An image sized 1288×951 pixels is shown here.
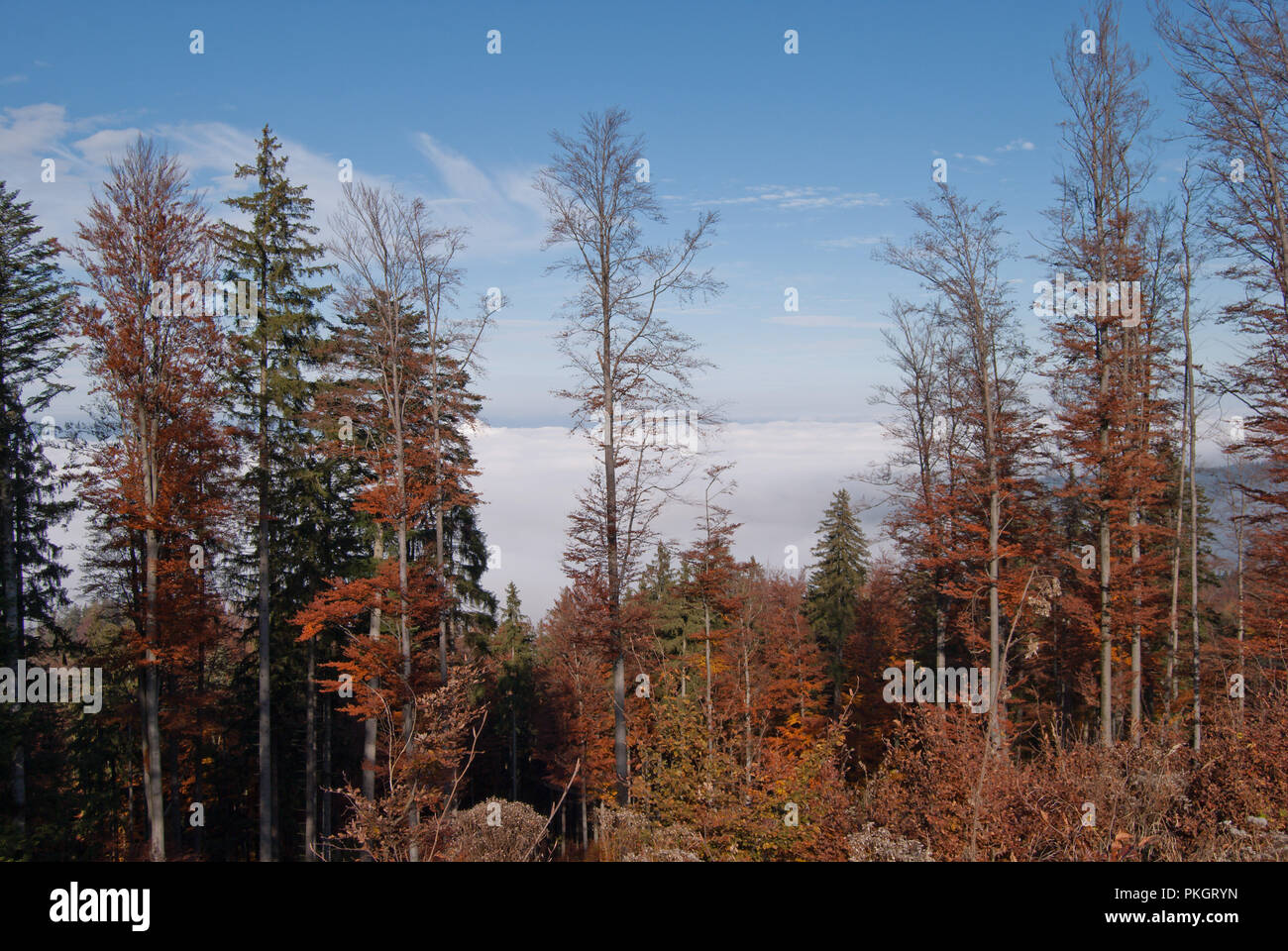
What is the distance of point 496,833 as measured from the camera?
50.8 feet

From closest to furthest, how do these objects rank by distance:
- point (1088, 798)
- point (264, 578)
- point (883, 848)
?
point (883, 848)
point (1088, 798)
point (264, 578)

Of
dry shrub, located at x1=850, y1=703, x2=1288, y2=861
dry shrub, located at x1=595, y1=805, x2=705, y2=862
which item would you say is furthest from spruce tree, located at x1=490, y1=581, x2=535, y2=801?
dry shrub, located at x1=850, y1=703, x2=1288, y2=861

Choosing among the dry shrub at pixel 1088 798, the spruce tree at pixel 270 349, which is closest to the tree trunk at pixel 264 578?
the spruce tree at pixel 270 349

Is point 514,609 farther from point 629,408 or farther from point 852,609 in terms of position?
point 629,408

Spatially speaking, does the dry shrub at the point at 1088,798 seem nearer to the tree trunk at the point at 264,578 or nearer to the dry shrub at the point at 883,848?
the dry shrub at the point at 883,848

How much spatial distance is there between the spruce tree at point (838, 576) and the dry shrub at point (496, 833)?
66.9ft

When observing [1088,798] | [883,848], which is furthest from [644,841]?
[1088,798]

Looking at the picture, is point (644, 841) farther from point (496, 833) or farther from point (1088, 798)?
point (496, 833)

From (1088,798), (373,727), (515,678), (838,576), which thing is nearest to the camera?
(1088,798)

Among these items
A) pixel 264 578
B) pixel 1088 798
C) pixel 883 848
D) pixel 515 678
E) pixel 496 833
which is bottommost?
pixel 515 678

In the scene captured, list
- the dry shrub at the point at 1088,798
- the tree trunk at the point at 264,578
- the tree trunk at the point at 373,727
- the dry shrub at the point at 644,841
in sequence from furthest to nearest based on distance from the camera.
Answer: the tree trunk at the point at 264,578
the tree trunk at the point at 373,727
the dry shrub at the point at 644,841
the dry shrub at the point at 1088,798

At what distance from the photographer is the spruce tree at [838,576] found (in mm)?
34844

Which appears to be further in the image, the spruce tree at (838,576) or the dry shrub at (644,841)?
the spruce tree at (838,576)

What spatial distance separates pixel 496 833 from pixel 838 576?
→ 76.8 feet
